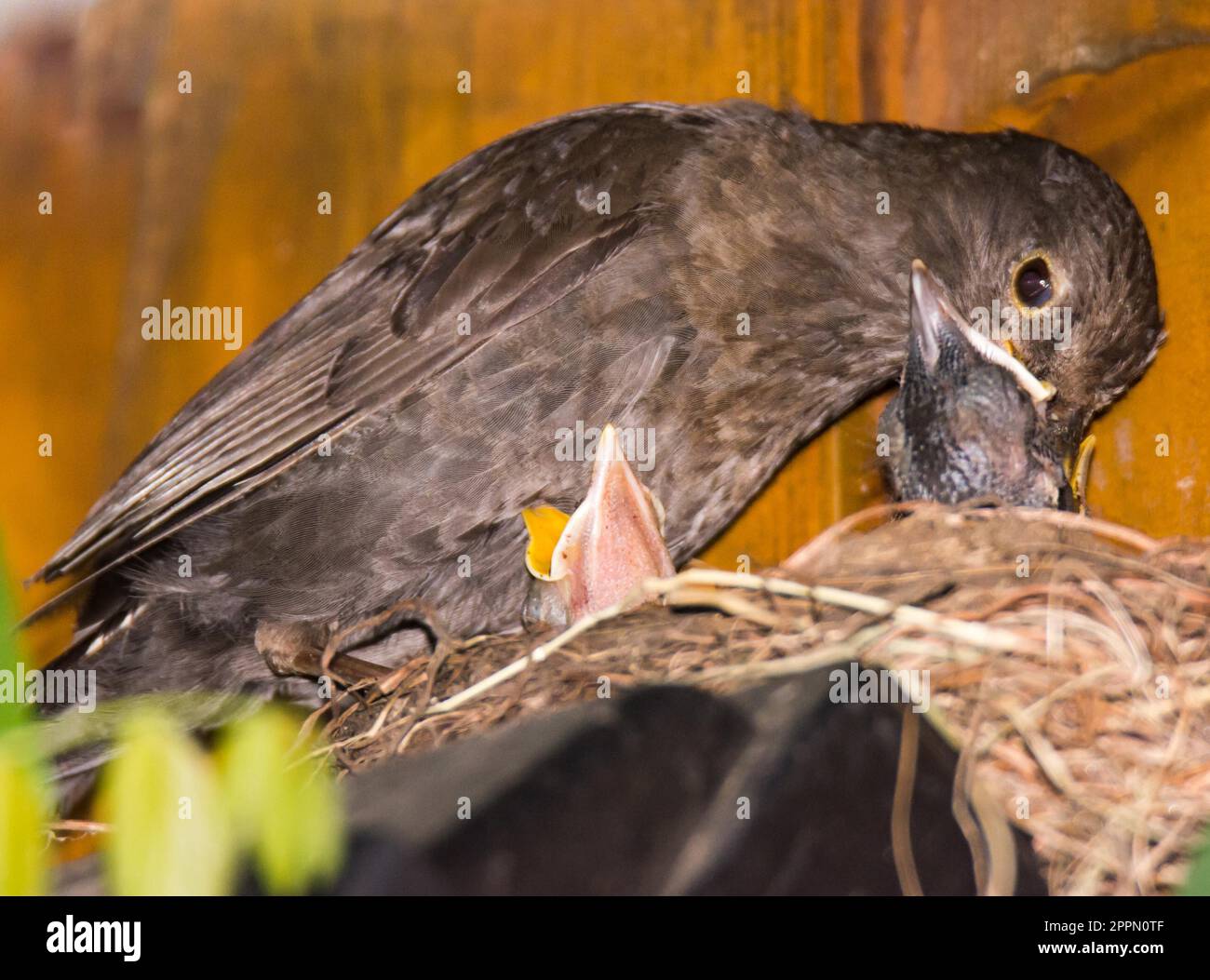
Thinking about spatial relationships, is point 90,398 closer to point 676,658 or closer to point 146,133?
point 146,133

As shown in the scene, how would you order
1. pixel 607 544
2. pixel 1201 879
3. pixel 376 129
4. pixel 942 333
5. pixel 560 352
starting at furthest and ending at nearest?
pixel 376 129 → pixel 560 352 → pixel 942 333 → pixel 607 544 → pixel 1201 879

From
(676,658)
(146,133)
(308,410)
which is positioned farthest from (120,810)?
(146,133)

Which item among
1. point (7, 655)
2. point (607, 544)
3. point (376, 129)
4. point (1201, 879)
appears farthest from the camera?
point (376, 129)

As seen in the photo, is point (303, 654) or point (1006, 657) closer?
point (1006, 657)

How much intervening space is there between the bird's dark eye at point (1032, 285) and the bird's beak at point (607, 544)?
3.33 ft

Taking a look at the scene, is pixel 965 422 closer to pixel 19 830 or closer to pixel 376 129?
pixel 376 129

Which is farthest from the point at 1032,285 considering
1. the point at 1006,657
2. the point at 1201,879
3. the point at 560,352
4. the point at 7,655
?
the point at 7,655

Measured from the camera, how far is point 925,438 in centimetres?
235

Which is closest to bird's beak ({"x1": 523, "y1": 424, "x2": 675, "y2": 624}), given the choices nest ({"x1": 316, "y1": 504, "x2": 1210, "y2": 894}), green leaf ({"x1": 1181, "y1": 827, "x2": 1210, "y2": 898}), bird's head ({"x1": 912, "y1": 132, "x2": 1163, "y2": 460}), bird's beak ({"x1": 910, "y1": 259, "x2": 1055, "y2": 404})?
nest ({"x1": 316, "y1": 504, "x2": 1210, "y2": 894})

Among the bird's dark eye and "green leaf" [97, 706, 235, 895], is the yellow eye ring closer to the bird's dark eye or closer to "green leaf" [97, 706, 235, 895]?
the bird's dark eye

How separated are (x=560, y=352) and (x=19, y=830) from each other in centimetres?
161

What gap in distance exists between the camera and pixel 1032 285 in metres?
2.82

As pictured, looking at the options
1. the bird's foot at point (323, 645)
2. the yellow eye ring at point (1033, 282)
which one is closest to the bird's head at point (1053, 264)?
the yellow eye ring at point (1033, 282)

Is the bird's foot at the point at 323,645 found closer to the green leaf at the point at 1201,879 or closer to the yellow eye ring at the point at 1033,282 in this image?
the yellow eye ring at the point at 1033,282
